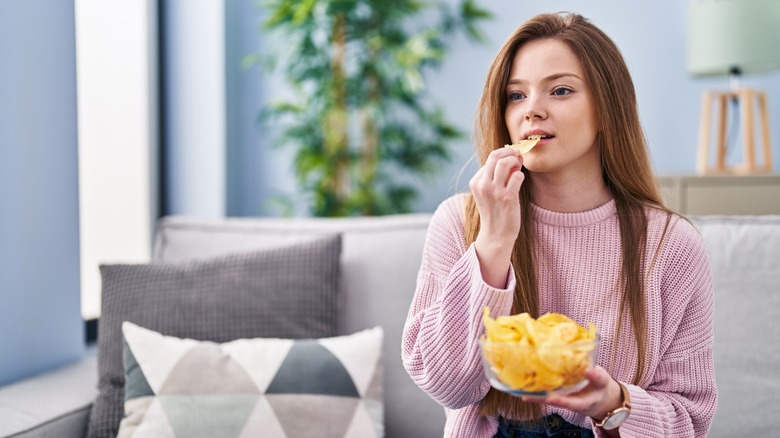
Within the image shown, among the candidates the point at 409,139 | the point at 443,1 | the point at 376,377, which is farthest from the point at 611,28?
the point at 376,377

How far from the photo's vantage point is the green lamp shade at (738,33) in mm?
2676

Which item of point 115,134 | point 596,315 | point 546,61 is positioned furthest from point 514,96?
point 115,134

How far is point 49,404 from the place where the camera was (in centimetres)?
149

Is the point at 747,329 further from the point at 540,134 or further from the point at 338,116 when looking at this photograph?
the point at 338,116

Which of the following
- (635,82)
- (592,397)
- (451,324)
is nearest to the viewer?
(592,397)

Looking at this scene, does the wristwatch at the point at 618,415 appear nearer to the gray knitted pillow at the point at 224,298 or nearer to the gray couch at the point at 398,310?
the gray couch at the point at 398,310

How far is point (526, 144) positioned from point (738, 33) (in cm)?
196

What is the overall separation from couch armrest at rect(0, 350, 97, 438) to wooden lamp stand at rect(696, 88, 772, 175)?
225 centimetres

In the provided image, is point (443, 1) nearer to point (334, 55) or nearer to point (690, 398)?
point (334, 55)

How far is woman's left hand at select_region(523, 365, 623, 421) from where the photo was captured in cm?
91

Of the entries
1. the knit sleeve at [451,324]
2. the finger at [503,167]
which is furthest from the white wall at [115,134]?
the finger at [503,167]

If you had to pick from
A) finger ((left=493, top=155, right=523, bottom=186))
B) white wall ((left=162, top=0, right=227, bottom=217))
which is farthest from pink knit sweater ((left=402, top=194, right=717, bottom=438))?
Result: white wall ((left=162, top=0, right=227, bottom=217))

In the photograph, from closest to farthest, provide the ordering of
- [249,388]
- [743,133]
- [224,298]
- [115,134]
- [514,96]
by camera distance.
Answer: [514,96] → [249,388] → [224,298] → [115,134] → [743,133]

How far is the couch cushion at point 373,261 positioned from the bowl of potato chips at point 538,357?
834 millimetres
